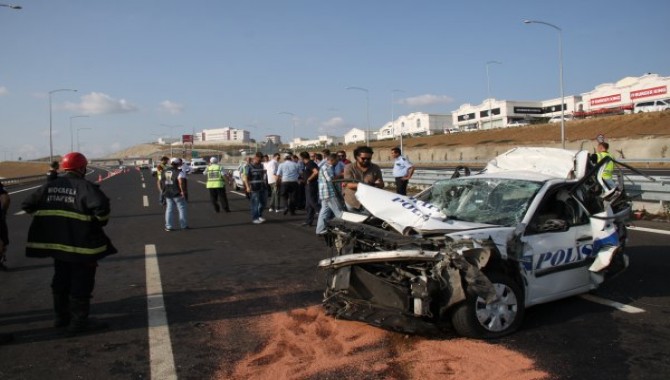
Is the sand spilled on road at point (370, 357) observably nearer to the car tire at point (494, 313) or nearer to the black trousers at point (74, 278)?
the car tire at point (494, 313)

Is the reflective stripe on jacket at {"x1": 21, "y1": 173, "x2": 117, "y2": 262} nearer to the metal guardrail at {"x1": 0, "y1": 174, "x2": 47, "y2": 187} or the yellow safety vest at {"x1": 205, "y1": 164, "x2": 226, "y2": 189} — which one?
the yellow safety vest at {"x1": 205, "y1": 164, "x2": 226, "y2": 189}

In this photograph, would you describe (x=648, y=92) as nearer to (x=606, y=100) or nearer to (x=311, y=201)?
(x=606, y=100)

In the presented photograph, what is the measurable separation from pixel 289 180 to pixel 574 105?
309ft

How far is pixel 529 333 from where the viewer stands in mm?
4680

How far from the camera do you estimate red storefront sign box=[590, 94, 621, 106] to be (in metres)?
81.9

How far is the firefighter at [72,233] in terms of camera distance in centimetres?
473

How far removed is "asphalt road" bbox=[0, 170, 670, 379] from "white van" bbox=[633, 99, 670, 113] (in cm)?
5485

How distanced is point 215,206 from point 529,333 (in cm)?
1195

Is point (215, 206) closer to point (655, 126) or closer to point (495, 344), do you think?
point (495, 344)

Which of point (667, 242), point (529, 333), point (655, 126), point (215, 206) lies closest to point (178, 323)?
point (529, 333)

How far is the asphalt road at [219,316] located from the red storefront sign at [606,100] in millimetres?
83055

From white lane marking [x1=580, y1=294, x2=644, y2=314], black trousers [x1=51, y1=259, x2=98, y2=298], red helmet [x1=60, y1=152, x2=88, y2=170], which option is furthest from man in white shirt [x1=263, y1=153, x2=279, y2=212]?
white lane marking [x1=580, y1=294, x2=644, y2=314]

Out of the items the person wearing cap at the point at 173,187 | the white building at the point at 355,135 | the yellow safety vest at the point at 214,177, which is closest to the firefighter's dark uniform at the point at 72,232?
the person wearing cap at the point at 173,187

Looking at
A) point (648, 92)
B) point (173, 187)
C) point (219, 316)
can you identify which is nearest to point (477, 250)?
point (219, 316)
